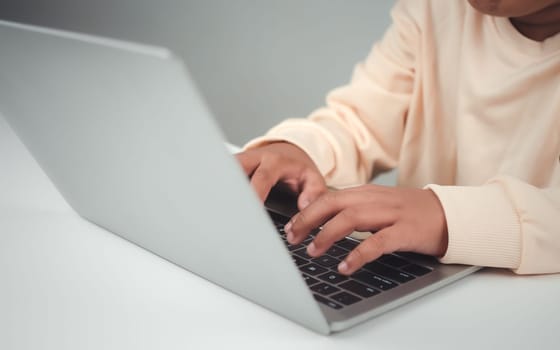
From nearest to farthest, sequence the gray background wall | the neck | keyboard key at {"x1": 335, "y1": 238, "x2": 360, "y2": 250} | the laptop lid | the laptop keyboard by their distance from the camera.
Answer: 1. the laptop lid
2. the laptop keyboard
3. keyboard key at {"x1": 335, "y1": 238, "x2": 360, "y2": 250}
4. the neck
5. the gray background wall

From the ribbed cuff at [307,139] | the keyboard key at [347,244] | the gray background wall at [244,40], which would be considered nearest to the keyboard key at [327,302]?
the keyboard key at [347,244]

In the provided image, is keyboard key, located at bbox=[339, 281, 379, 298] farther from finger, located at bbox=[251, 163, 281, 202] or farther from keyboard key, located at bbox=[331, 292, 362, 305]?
finger, located at bbox=[251, 163, 281, 202]

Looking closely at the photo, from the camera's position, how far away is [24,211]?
67cm

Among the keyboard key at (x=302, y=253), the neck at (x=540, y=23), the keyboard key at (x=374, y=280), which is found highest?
the neck at (x=540, y=23)

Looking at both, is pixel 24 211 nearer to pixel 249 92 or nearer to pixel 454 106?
pixel 454 106

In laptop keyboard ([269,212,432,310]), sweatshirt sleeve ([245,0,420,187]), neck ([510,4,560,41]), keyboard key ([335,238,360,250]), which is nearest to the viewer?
laptop keyboard ([269,212,432,310])

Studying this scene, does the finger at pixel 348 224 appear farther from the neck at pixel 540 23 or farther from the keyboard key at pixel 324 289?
the neck at pixel 540 23

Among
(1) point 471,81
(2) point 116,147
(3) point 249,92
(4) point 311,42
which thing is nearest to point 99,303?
(2) point 116,147

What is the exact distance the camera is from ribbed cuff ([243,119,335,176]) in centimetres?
80

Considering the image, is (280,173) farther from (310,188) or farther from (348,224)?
(348,224)

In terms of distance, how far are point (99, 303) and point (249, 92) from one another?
1502 millimetres

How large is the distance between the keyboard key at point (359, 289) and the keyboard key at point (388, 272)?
0.03 metres

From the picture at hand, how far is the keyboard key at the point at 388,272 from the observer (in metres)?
0.52

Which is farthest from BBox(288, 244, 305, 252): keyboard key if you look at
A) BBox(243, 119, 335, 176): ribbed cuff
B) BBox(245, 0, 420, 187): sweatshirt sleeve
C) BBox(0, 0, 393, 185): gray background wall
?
BBox(0, 0, 393, 185): gray background wall
